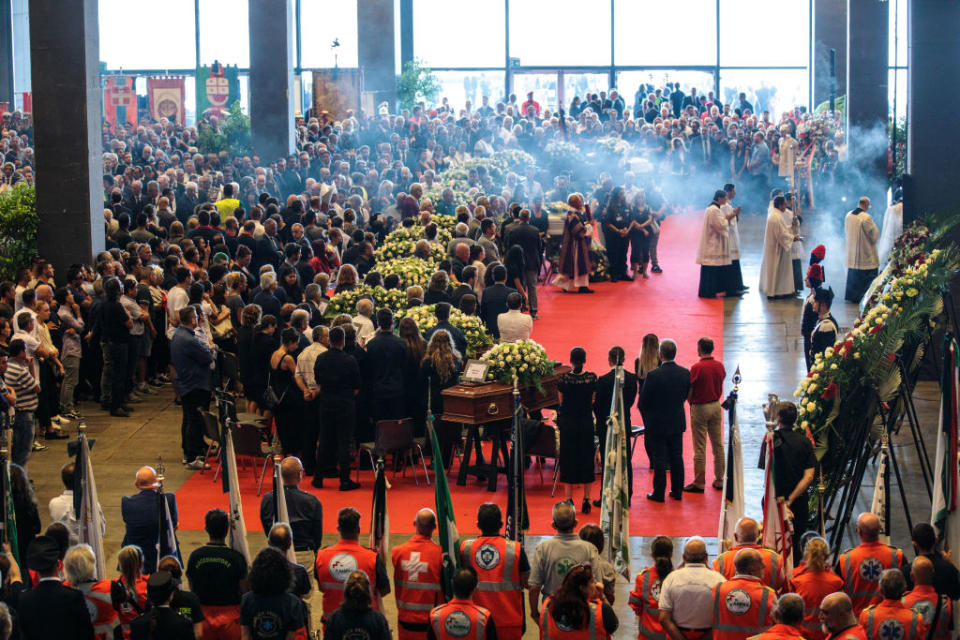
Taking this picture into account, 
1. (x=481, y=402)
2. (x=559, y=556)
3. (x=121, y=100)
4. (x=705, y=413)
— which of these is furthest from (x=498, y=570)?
(x=121, y=100)

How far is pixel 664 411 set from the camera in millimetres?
11359

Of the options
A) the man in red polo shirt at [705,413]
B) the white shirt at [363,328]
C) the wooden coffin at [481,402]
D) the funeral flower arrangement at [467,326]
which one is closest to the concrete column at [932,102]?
the man in red polo shirt at [705,413]

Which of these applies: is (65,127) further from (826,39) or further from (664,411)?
(826,39)

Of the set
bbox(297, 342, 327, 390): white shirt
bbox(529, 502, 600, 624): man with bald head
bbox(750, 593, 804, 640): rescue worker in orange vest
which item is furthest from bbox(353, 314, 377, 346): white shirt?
bbox(750, 593, 804, 640): rescue worker in orange vest

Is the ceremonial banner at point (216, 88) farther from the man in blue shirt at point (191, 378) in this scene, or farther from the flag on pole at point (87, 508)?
the flag on pole at point (87, 508)

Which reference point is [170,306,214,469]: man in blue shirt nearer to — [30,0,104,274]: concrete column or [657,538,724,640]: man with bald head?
[30,0,104,274]: concrete column

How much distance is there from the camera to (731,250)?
20.1 meters

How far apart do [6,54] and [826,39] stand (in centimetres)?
2417

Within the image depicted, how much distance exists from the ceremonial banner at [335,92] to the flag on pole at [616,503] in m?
25.4

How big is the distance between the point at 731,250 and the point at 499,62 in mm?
21208

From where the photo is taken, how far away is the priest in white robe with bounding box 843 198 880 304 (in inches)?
767

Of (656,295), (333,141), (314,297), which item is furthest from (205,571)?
(333,141)

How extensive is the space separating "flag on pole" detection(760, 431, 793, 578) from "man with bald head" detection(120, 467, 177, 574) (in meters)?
4.14

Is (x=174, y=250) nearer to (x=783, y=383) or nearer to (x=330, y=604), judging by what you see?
(x=783, y=383)
